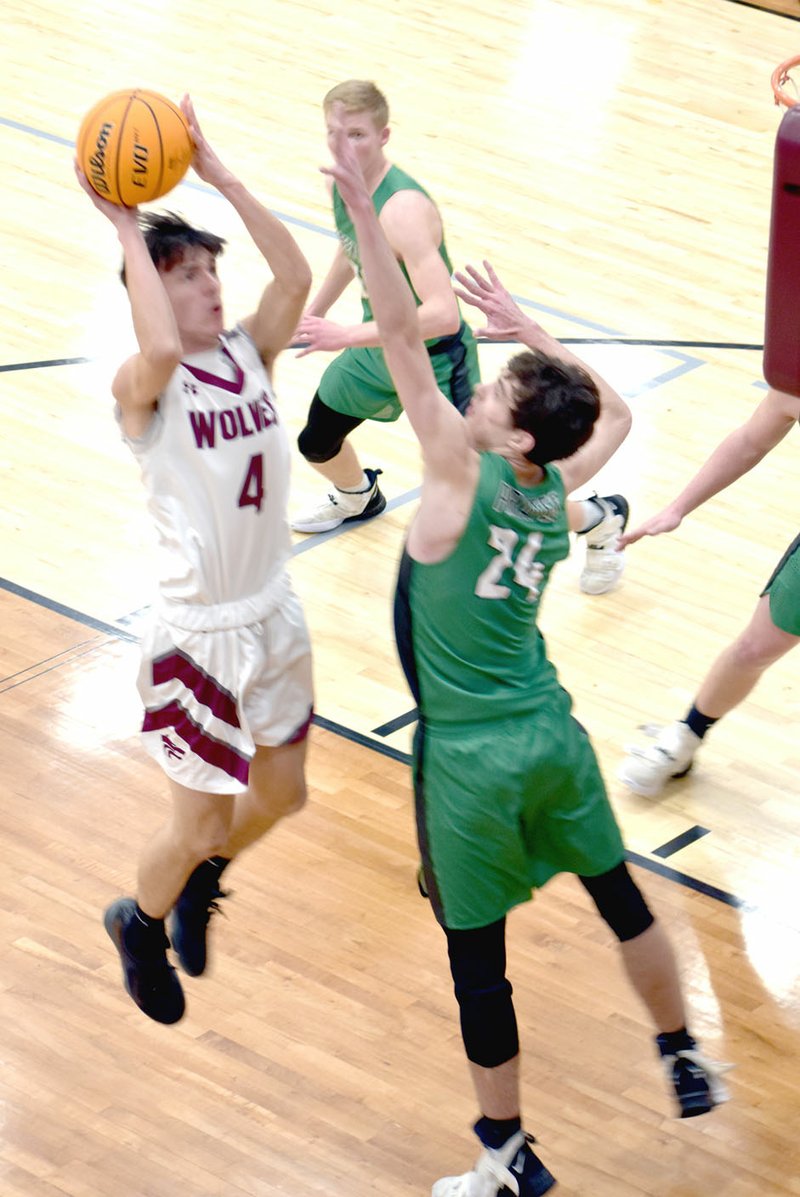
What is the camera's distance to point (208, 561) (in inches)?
154

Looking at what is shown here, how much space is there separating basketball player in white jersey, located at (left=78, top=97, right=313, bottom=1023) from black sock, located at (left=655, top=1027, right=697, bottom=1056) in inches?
39.1

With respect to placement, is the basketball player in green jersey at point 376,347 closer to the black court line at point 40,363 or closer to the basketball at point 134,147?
the basketball at point 134,147

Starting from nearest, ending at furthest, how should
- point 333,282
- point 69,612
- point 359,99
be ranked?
point 359,99 → point 69,612 → point 333,282

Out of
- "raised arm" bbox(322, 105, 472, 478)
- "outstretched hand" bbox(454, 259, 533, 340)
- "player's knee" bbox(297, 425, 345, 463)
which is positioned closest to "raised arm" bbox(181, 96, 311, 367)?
"outstretched hand" bbox(454, 259, 533, 340)

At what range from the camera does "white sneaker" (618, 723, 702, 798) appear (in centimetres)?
554

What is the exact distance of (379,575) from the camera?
675 centimetres

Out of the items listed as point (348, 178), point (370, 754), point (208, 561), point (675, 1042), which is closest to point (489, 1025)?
point (675, 1042)

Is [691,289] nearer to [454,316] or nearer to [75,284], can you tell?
[75,284]

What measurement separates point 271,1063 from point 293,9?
10954 millimetres

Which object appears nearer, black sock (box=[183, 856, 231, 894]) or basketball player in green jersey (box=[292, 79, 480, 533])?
black sock (box=[183, 856, 231, 894])

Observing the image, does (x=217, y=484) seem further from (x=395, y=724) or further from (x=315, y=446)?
(x=315, y=446)

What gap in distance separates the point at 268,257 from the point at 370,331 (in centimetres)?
117

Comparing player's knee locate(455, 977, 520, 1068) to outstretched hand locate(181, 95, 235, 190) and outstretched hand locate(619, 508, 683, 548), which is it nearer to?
outstretched hand locate(619, 508, 683, 548)

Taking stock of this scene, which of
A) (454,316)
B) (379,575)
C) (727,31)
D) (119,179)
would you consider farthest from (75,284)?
(727,31)
